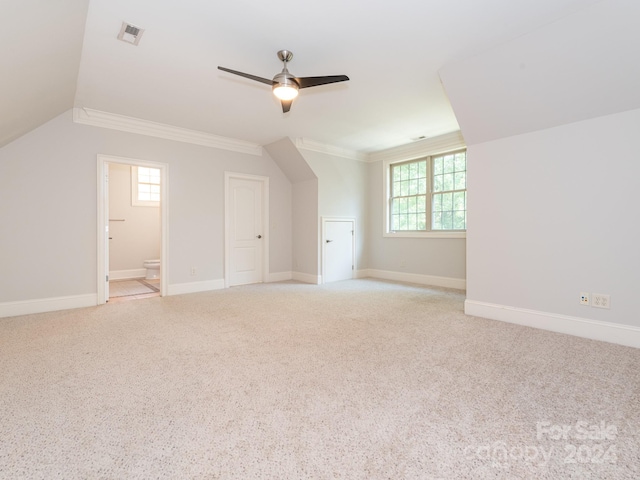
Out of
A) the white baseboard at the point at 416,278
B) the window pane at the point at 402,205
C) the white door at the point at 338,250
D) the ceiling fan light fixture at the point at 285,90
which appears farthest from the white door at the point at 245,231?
the ceiling fan light fixture at the point at 285,90

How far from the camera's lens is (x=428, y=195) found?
567 cm

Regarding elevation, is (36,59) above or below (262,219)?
above

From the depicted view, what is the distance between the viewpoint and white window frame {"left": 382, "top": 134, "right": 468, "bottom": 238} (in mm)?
5227

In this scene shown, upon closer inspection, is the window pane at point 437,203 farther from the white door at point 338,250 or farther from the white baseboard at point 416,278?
the white door at point 338,250

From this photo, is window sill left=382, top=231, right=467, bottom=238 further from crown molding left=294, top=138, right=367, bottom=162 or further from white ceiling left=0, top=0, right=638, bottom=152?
white ceiling left=0, top=0, right=638, bottom=152

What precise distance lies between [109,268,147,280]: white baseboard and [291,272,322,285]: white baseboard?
326cm

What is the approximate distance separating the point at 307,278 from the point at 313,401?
4.12m

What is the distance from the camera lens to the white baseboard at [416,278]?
526cm

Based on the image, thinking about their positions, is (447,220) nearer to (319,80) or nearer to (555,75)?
(555,75)

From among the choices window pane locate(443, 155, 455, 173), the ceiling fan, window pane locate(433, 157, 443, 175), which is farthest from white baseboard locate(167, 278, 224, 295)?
window pane locate(443, 155, 455, 173)

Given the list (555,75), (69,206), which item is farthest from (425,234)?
(69,206)

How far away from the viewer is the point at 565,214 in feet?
9.87

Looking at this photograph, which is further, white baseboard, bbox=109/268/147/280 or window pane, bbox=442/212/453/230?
white baseboard, bbox=109/268/147/280

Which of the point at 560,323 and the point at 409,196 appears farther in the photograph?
the point at 409,196
